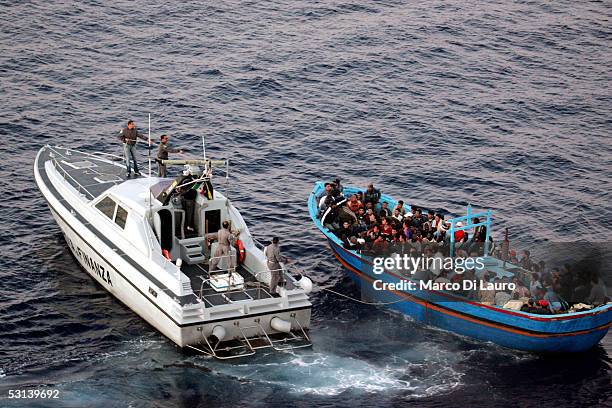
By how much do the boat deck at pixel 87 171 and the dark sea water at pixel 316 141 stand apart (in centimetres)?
243

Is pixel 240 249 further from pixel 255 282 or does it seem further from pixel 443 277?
pixel 443 277

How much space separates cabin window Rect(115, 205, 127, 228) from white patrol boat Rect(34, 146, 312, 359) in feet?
0.10

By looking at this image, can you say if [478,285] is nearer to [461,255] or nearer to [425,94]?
[461,255]

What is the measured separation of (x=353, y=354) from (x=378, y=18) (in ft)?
111

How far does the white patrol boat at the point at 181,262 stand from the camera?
29.6 meters

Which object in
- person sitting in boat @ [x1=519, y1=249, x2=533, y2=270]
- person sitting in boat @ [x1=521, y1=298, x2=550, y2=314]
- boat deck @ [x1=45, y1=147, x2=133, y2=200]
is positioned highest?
boat deck @ [x1=45, y1=147, x2=133, y2=200]

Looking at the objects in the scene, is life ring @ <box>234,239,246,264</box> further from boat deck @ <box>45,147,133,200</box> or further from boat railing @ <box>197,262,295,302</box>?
boat deck @ <box>45,147,133,200</box>

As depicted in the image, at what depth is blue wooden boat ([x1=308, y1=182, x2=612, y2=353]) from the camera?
29969 mm

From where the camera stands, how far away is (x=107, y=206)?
33500 millimetres

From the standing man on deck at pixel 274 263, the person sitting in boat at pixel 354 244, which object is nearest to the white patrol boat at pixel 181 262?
the standing man on deck at pixel 274 263

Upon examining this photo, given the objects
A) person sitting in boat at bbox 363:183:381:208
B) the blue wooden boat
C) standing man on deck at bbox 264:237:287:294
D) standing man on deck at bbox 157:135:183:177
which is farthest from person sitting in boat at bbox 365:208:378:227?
standing man on deck at bbox 157:135:183:177

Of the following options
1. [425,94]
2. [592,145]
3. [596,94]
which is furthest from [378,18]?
[592,145]

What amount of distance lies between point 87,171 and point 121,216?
190 inches

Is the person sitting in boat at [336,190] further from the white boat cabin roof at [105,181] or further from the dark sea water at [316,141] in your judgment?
the white boat cabin roof at [105,181]
